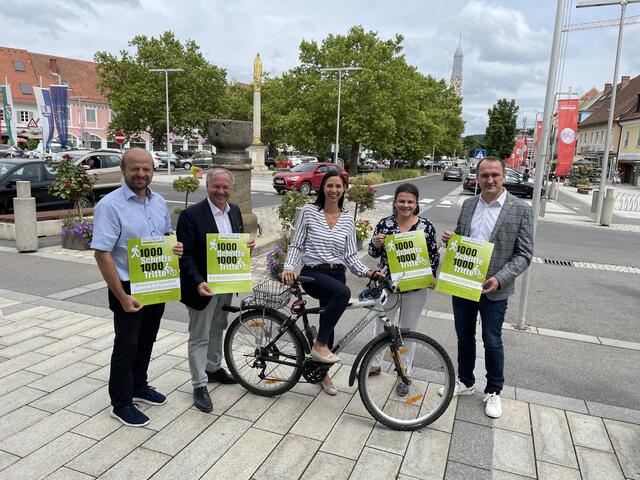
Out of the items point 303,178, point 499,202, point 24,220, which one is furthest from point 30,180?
point 303,178

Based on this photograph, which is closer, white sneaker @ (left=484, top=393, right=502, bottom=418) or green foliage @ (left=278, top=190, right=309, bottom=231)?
white sneaker @ (left=484, top=393, right=502, bottom=418)

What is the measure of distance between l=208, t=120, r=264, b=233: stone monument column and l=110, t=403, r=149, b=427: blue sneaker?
6.09 m

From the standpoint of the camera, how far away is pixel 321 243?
3834mm

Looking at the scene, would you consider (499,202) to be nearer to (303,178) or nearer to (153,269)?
(153,269)

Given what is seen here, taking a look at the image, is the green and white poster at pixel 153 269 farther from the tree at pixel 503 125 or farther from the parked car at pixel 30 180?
the tree at pixel 503 125

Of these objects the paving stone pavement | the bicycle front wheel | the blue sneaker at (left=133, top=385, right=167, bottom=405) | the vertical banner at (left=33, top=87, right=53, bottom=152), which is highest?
the vertical banner at (left=33, top=87, right=53, bottom=152)

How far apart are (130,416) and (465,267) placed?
8.91 feet

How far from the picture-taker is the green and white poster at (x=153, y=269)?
3.26m

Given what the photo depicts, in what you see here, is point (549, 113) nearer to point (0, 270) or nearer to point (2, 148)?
point (0, 270)

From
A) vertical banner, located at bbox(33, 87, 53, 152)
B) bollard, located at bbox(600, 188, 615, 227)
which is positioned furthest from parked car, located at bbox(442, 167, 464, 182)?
vertical banner, located at bbox(33, 87, 53, 152)

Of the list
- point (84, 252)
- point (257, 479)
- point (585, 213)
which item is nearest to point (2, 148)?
point (84, 252)

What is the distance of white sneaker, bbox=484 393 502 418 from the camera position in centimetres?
379

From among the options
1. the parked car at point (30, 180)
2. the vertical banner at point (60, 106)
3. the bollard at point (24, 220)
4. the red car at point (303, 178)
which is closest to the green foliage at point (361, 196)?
the bollard at point (24, 220)

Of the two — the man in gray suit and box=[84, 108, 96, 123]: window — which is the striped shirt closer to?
the man in gray suit
